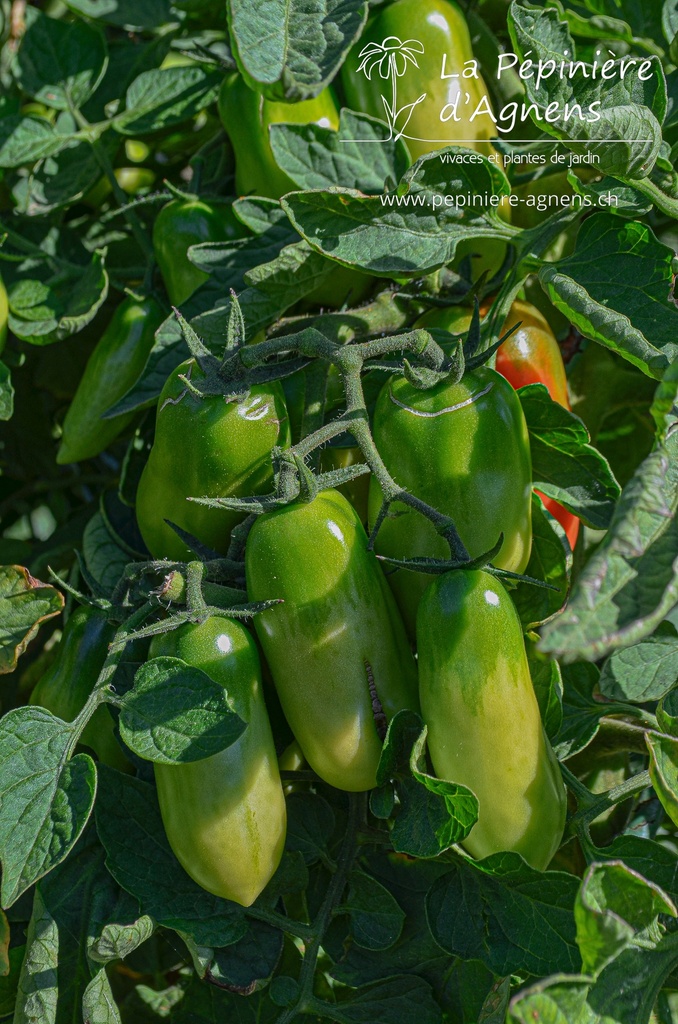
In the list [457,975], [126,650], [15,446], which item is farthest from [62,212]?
[457,975]

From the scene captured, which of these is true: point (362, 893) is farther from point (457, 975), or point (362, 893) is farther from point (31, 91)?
point (31, 91)

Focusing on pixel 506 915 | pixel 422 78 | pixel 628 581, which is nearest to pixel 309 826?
pixel 506 915

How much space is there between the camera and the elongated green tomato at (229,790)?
2.16 feet

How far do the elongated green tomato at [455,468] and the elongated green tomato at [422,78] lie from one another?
262mm

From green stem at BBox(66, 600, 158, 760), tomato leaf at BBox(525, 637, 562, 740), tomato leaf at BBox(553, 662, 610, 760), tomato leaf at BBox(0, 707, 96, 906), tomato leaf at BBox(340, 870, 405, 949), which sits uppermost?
green stem at BBox(66, 600, 158, 760)

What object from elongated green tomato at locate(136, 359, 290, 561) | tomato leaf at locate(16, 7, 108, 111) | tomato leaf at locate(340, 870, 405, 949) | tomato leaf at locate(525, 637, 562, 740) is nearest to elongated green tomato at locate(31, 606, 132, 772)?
elongated green tomato at locate(136, 359, 290, 561)

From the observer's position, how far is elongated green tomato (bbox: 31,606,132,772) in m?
0.79

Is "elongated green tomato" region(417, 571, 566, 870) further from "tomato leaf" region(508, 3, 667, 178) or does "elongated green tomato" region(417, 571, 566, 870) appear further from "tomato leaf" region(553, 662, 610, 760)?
"tomato leaf" region(508, 3, 667, 178)

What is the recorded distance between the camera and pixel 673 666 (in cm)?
74

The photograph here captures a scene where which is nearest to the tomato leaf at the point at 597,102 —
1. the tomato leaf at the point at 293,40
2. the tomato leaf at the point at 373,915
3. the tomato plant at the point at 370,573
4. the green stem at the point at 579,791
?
the tomato plant at the point at 370,573

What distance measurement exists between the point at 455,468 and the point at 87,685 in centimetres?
35

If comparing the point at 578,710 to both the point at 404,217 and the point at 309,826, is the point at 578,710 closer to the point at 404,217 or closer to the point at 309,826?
the point at 309,826

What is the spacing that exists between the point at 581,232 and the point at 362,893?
21.0 inches

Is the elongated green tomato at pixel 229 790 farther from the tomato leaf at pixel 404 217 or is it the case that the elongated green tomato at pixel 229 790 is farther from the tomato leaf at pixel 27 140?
the tomato leaf at pixel 27 140
